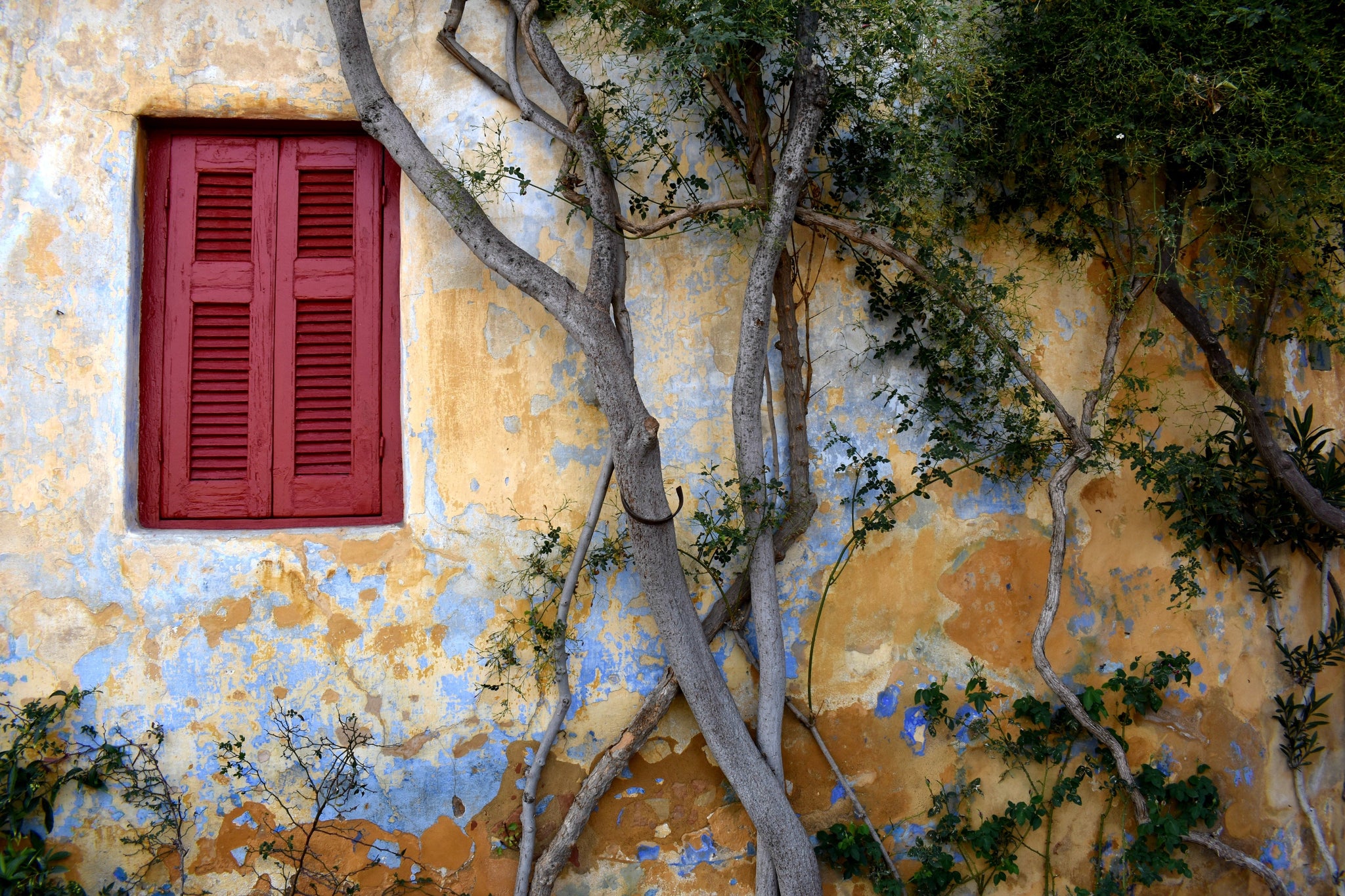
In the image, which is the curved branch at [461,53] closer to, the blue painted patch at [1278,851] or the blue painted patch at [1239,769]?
the blue painted patch at [1239,769]

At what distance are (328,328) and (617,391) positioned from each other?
3.88ft

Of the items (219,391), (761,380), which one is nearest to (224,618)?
(219,391)

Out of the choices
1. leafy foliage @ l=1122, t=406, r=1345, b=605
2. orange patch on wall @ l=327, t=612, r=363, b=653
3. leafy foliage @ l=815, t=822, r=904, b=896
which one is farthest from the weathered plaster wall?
leafy foliage @ l=1122, t=406, r=1345, b=605

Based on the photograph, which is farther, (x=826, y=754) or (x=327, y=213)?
(x=327, y=213)

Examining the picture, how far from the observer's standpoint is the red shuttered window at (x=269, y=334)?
333 centimetres

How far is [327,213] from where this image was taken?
3436 millimetres

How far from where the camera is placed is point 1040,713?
339cm

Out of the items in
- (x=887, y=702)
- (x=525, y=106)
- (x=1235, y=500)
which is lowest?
(x=887, y=702)

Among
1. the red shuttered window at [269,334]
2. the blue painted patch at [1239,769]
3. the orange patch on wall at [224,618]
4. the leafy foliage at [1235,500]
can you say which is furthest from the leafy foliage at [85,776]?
the blue painted patch at [1239,769]

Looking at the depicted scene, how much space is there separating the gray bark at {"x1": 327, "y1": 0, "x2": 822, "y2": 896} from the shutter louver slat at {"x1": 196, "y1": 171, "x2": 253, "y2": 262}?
1.96 feet

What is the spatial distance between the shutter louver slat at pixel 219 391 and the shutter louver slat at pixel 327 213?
13.9 inches

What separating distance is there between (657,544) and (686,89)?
167 centimetres

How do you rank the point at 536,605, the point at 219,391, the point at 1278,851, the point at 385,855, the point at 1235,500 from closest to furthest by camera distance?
the point at 385,855 < the point at 536,605 < the point at 219,391 < the point at 1235,500 < the point at 1278,851

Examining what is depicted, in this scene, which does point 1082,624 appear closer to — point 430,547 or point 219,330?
point 430,547
